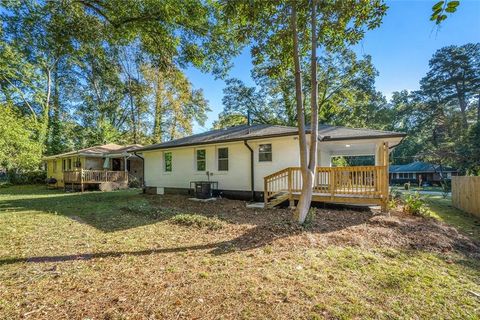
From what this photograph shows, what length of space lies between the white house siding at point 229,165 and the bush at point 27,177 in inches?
674

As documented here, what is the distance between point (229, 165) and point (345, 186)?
17.4 ft

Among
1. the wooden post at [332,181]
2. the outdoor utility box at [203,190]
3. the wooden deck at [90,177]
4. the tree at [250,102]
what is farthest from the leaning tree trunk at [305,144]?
the tree at [250,102]

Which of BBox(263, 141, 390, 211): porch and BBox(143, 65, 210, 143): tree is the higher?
BBox(143, 65, 210, 143): tree

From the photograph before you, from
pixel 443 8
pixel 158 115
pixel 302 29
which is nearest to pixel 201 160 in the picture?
pixel 302 29

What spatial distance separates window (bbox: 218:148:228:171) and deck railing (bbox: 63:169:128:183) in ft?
37.1

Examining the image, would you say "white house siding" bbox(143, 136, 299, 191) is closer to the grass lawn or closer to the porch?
the porch

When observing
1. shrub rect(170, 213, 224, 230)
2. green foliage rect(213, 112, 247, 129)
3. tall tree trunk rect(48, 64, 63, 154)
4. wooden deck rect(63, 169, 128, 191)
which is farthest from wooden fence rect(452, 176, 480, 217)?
tall tree trunk rect(48, 64, 63, 154)

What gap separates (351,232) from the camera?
18.9ft

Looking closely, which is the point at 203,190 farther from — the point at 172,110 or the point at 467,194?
the point at 172,110

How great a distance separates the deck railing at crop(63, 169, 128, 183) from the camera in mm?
17312

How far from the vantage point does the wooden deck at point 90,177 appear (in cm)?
1730

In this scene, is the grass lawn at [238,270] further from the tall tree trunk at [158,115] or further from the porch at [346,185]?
the tall tree trunk at [158,115]

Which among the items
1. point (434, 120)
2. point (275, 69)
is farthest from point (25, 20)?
point (434, 120)

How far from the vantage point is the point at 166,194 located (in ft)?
44.6
